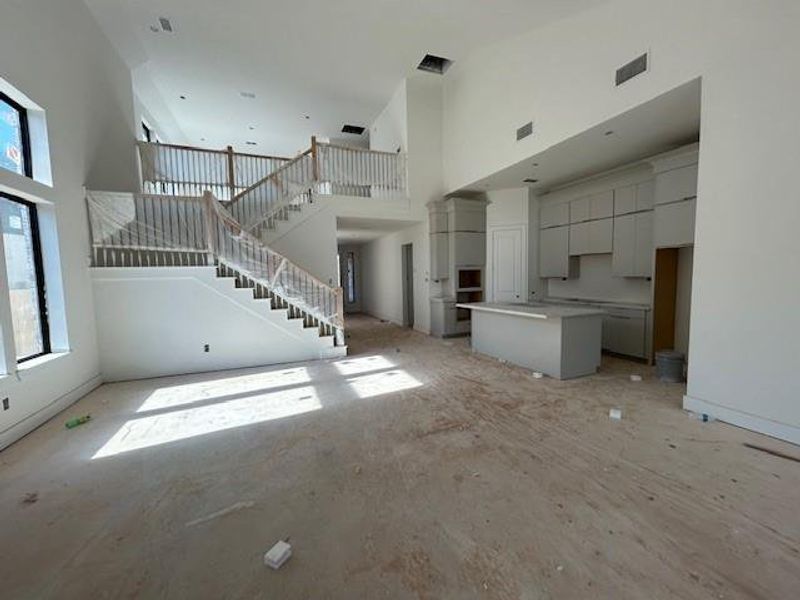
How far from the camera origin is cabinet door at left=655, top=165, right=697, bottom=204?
4375 mm

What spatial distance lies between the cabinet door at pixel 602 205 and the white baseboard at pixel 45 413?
7.98 meters

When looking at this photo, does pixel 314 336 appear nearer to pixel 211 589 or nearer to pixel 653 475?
pixel 211 589

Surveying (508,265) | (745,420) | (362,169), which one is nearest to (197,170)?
(362,169)

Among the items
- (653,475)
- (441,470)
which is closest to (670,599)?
(653,475)

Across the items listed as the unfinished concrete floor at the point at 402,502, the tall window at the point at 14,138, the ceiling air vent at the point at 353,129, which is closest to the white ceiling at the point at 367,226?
the ceiling air vent at the point at 353,129

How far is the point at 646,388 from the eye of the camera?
411cm

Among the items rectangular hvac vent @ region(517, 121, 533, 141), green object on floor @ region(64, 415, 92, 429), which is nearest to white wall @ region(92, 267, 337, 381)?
green object on floor @ region(64, 415, 92, 429)

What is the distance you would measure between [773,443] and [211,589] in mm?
4122

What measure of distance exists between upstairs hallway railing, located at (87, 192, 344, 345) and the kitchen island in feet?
10.1

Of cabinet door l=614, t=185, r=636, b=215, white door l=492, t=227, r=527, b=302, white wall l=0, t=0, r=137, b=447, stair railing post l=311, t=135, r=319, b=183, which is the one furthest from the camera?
white door l=492, t=227, r=527, b=302

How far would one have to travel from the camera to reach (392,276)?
396 inches

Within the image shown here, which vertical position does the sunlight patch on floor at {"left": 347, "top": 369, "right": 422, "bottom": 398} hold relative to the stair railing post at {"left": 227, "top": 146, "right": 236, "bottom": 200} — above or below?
below

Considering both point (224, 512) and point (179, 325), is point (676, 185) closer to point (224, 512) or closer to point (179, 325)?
point (224, 512)

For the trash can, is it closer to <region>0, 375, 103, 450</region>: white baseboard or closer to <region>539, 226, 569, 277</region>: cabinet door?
<region>539, 226, 569, 277</region>: cabinet door
